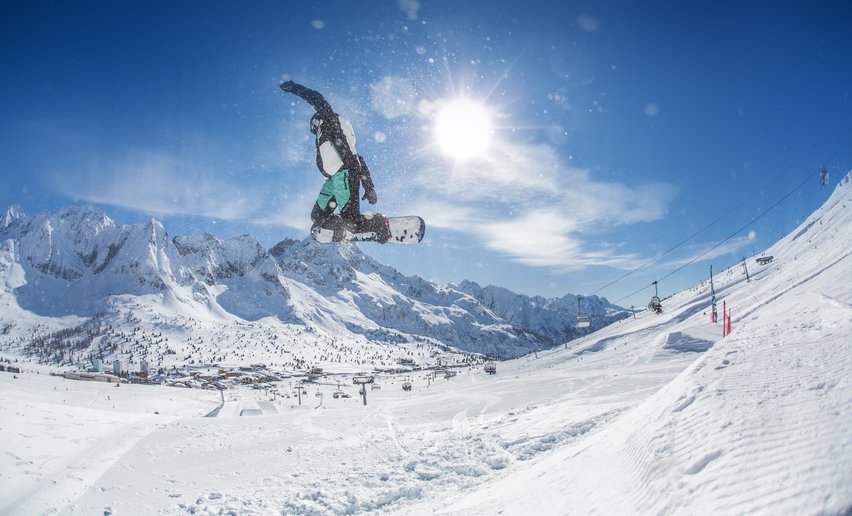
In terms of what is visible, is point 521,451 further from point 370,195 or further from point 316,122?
point 316,122

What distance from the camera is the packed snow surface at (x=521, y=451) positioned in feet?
11.4

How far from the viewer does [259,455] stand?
14.6m

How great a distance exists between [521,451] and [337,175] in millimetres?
8335

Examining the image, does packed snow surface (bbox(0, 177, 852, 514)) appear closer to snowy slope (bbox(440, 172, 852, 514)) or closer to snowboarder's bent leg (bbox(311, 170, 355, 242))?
snowy slope (bbox(440, 172, 852, 514))

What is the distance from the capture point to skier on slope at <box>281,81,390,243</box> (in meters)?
6.29

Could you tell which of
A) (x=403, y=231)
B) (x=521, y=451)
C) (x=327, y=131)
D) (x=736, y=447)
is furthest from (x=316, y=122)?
(x=521, y=451)

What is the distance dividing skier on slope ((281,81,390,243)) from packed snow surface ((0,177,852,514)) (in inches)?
197

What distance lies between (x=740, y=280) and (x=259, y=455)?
282ft

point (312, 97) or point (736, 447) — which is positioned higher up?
point (312, 97)

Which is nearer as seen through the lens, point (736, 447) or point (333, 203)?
point (736, 447)

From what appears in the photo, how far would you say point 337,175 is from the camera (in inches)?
260

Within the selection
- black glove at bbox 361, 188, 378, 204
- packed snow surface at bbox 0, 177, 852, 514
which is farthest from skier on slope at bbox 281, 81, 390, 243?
packed snow surface at bbox 0, 177, 852, 514

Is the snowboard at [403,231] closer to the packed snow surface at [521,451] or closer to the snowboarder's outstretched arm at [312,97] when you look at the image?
the snowboarder's outstretched arm at [312,97]

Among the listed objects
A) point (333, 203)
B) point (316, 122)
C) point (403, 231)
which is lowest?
point (403, 231)
